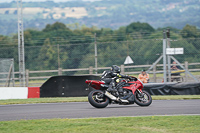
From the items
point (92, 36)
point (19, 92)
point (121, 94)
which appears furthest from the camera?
point (92, 36)

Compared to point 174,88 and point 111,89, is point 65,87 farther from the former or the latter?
point 111,89

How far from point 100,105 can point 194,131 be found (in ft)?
16.5

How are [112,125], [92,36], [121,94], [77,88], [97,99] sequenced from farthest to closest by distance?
[92,36], [77,88], [121,94], [97,99], [112,125]

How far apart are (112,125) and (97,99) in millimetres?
3996

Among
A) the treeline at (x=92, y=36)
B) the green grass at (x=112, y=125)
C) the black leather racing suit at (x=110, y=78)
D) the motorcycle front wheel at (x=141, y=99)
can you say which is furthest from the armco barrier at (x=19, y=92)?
the green grass at (x=112, y=125)

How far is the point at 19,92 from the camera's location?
60.5 feet

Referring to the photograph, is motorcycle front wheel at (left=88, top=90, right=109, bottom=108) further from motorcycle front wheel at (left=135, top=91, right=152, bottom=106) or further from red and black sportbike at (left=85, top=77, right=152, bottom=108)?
motorcycle front wheel at (left=135, top=91, right=152, bottom=106)

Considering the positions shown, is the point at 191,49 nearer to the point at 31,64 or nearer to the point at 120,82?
the point at 31,64

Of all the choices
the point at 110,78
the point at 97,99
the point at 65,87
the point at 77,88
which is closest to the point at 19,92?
the point at 65,87

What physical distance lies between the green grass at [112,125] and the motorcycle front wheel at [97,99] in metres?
2.77

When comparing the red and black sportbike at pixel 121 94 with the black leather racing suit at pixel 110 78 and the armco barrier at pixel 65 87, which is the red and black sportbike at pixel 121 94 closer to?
the black leather racing suit at pixel 110 78

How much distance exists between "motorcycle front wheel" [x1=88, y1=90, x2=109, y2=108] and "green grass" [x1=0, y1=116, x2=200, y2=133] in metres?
2.77

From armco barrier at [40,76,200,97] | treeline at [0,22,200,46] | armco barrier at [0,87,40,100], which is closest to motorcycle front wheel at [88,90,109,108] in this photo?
armco barrier at [40,76,200,97]

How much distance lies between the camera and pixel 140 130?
7719 mm
